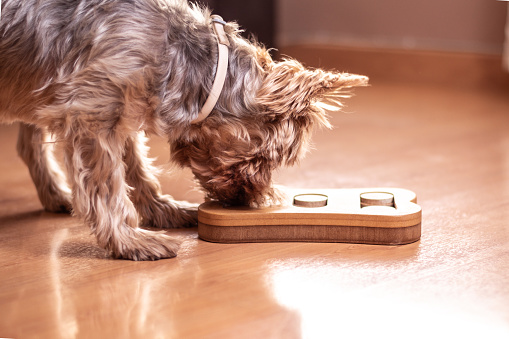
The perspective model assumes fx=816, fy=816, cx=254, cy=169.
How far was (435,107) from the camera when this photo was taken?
4406mm

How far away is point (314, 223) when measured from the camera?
2.27m

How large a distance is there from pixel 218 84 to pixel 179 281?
0.53 metres

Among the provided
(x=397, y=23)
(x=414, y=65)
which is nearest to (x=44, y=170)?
(x=414, y=65)

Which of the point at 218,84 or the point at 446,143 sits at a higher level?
the point at 218,84

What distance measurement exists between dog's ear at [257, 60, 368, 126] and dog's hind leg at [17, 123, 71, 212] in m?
0.86

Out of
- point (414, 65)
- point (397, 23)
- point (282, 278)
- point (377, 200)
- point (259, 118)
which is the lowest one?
point (282, 278)

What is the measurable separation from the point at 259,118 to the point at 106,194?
448 millimetres

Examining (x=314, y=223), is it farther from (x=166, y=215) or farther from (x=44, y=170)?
(x=44, y=170)

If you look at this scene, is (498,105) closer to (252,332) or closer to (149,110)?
(149,110)

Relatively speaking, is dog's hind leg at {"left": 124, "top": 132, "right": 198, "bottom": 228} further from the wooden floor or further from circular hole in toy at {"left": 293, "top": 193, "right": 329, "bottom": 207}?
circular hole in toy at {"left": 293, "top": 193, "right": 329, "bottom": 207}

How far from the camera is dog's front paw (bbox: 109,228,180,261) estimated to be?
7.03 feet

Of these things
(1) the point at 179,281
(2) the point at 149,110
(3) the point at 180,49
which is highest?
(3) the point at 180,49

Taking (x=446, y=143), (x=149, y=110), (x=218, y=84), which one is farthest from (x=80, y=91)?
(x=446, y=143)

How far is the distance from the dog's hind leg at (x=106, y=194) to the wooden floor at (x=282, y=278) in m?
0.04
